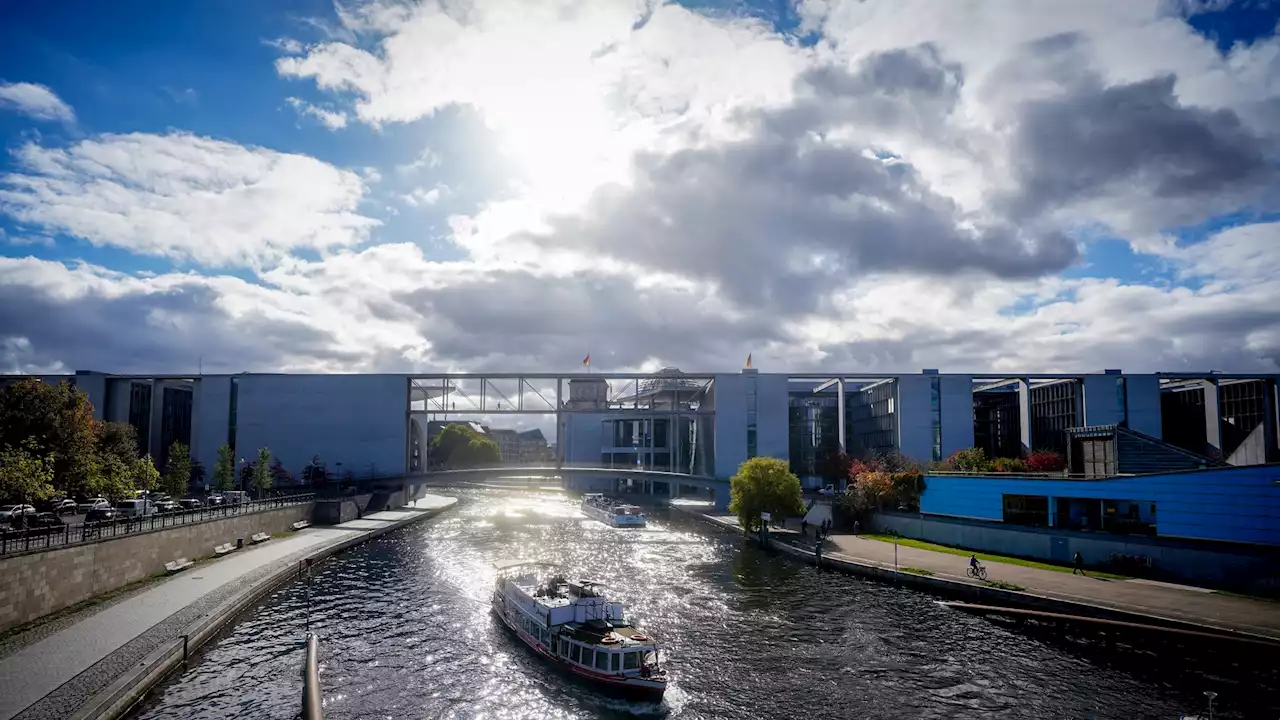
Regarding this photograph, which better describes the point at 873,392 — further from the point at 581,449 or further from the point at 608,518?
the point at 581,449

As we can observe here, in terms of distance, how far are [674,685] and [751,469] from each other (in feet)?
158

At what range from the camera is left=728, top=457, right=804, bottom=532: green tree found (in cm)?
7956

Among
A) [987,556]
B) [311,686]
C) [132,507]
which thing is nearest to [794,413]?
[987,556]

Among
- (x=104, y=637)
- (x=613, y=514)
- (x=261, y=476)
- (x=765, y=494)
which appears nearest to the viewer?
(x=104, y=637)

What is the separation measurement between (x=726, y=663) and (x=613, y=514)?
207 ft

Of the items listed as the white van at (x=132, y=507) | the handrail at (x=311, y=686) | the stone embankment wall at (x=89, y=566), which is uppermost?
the white van at (x=132, y=507)

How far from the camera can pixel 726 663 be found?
37.2 meters

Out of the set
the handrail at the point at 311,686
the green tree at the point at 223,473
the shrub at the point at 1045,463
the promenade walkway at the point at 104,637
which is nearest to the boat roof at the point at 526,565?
the handrail at the point at 311,686

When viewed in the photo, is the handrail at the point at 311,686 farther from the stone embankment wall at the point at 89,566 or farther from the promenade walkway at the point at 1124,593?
the promenade walkway at the point at 1124,593

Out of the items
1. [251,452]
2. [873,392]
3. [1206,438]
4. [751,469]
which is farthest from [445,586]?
[1206,438]

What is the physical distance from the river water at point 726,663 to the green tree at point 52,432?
72.4 ft

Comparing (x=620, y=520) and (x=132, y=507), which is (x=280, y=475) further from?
(x=620, y=520)

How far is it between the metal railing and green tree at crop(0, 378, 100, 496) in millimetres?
7591

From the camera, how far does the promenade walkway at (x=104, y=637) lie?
27.5m
